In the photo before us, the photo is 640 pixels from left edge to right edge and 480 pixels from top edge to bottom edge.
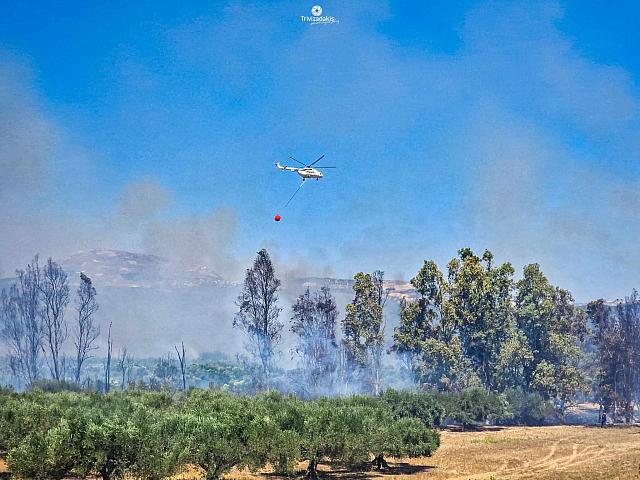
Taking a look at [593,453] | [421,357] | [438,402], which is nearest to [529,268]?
[421,357]

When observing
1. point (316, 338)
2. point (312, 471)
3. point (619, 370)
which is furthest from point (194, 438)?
point (619, 370)

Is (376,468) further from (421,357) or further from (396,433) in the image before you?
(421,357)

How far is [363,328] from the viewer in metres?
113

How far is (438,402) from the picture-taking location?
87.1 meters

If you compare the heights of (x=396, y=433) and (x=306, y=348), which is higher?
(x=306, y=348)

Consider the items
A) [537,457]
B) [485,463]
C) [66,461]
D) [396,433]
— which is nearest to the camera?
[66,461]

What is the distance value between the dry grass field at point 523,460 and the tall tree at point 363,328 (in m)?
28.8

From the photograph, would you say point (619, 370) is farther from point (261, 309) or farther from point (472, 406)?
point (261, 309)

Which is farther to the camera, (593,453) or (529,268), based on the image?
(529,268)

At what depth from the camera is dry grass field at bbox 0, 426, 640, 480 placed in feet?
161

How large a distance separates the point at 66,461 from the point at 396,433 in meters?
27.4

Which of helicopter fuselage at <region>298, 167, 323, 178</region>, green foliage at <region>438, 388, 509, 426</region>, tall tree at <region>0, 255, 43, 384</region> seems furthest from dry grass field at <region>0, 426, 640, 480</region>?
tall tree at <region>0, 255, 43, 384</region>

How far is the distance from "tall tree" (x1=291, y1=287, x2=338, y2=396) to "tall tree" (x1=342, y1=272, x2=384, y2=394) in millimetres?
5082

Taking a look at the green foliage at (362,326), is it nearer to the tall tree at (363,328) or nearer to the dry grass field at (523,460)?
the tall tree at (363,328)
